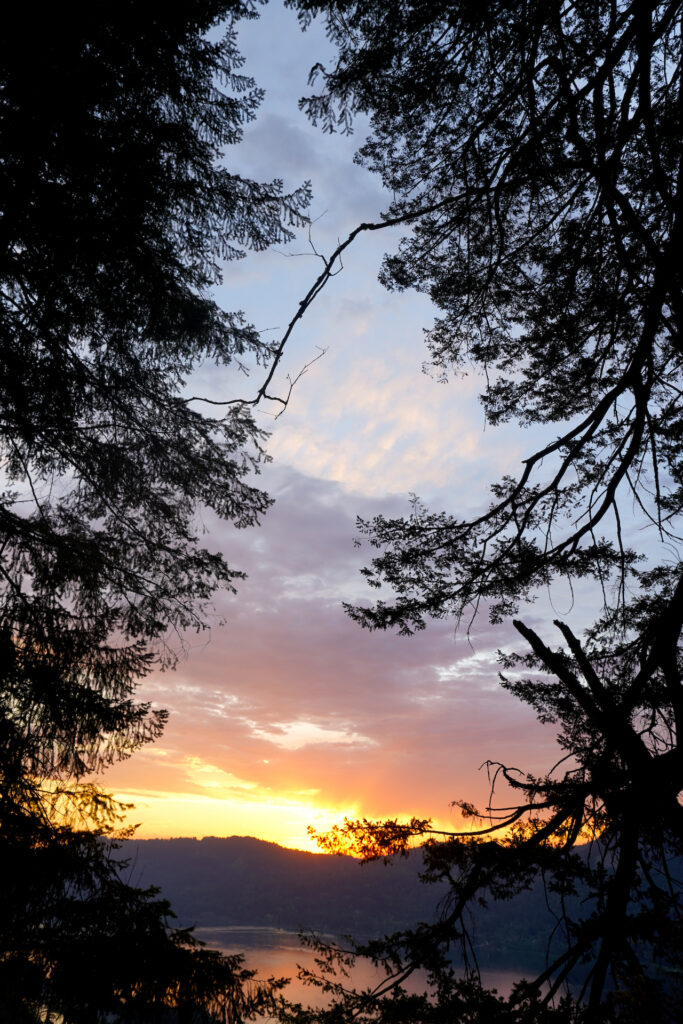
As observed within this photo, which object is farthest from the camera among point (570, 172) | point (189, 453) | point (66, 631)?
point (189, 453)

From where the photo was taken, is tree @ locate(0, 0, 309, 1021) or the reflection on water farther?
the reflection on water

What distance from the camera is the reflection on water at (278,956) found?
9566cm

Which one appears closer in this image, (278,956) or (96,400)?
(96,400)

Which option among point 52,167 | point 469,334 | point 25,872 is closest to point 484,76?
point 469,334

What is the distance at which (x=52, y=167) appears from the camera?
496 cm

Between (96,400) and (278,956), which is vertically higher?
(96,400)

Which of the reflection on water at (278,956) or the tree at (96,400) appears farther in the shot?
the reflection on water at (278,956)

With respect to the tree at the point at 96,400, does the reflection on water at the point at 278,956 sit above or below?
below

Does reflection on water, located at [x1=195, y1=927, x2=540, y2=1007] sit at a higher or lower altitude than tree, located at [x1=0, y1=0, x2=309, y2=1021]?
lower

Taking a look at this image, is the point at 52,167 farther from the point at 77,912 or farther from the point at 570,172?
the point at 77,912

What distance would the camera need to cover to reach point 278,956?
12381cm

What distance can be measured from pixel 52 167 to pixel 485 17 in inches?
141

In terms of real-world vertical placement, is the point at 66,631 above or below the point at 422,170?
below

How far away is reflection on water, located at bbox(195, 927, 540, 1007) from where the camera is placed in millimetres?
95656
